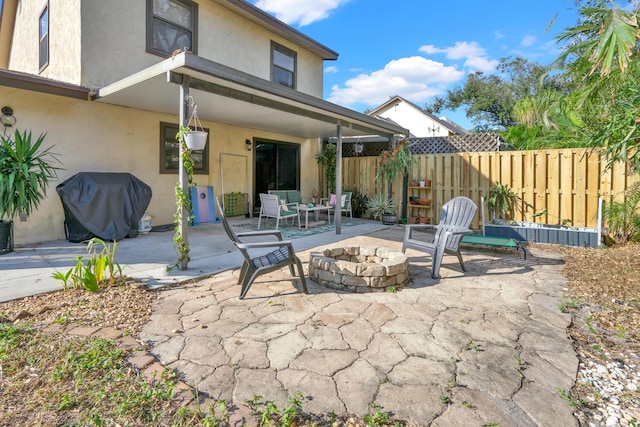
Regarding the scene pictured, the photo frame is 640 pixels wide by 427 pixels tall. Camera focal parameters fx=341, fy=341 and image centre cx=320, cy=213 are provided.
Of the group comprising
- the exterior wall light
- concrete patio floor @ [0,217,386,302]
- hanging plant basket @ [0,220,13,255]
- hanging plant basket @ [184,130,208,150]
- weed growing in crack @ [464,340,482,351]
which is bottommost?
weed growing in crack @ [464,340,482,351]

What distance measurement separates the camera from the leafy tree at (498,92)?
88.5ft

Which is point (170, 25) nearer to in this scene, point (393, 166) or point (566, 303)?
point (393, 166)

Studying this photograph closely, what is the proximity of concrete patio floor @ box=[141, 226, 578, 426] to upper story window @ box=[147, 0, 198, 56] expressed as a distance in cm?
596

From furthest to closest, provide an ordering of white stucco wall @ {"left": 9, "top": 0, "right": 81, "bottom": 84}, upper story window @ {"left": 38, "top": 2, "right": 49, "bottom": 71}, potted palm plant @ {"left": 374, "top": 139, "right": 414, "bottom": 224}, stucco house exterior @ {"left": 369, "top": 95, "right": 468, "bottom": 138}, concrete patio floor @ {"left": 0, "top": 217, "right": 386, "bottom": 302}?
stucco house exterior @ {"left": 369, "top": 95, "right": 468, "bottom": 138}
potted palm plant @ {"left": 374, "top": 139, "right": 414, "bottom": 224}
upper story window @ {"left": 38, "top": 2, "right": 49, "bottom": 71}
white stucco wall @ {"left": 9, "top": 0, "right": 81, "bottom": 84}
concrete patio floor @ {"left": 0, "top": 217, "right": 386, "bottom": 302}

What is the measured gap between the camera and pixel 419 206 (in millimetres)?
8984

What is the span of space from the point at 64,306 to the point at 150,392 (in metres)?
1.87

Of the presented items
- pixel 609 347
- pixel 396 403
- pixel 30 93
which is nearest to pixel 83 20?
pixel 30 93

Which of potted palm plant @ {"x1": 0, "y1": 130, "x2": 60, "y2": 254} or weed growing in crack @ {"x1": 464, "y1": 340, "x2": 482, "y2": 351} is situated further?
potted palm plant @ {"x1": 0, "y1": 130, "x2": 60, "y2": 254}

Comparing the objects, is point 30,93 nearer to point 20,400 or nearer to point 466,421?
point 20,400

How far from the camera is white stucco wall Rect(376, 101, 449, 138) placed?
930 inches

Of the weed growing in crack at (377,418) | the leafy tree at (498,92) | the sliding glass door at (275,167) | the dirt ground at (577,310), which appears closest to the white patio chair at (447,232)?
the dirt ground at (577,310)

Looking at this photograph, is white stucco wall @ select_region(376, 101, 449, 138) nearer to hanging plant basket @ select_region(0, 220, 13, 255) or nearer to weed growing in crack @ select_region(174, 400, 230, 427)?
hanging plant basket @ select_region(0, 220, 13, 255)

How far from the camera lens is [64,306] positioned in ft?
10.2

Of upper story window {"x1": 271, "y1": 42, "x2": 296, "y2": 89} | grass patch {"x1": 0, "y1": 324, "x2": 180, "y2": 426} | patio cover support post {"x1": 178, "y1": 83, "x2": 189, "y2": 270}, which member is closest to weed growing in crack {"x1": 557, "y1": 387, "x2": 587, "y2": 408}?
grass patch {"x1": 0, "y1": 324, "x2": 180, "y2": 426}
